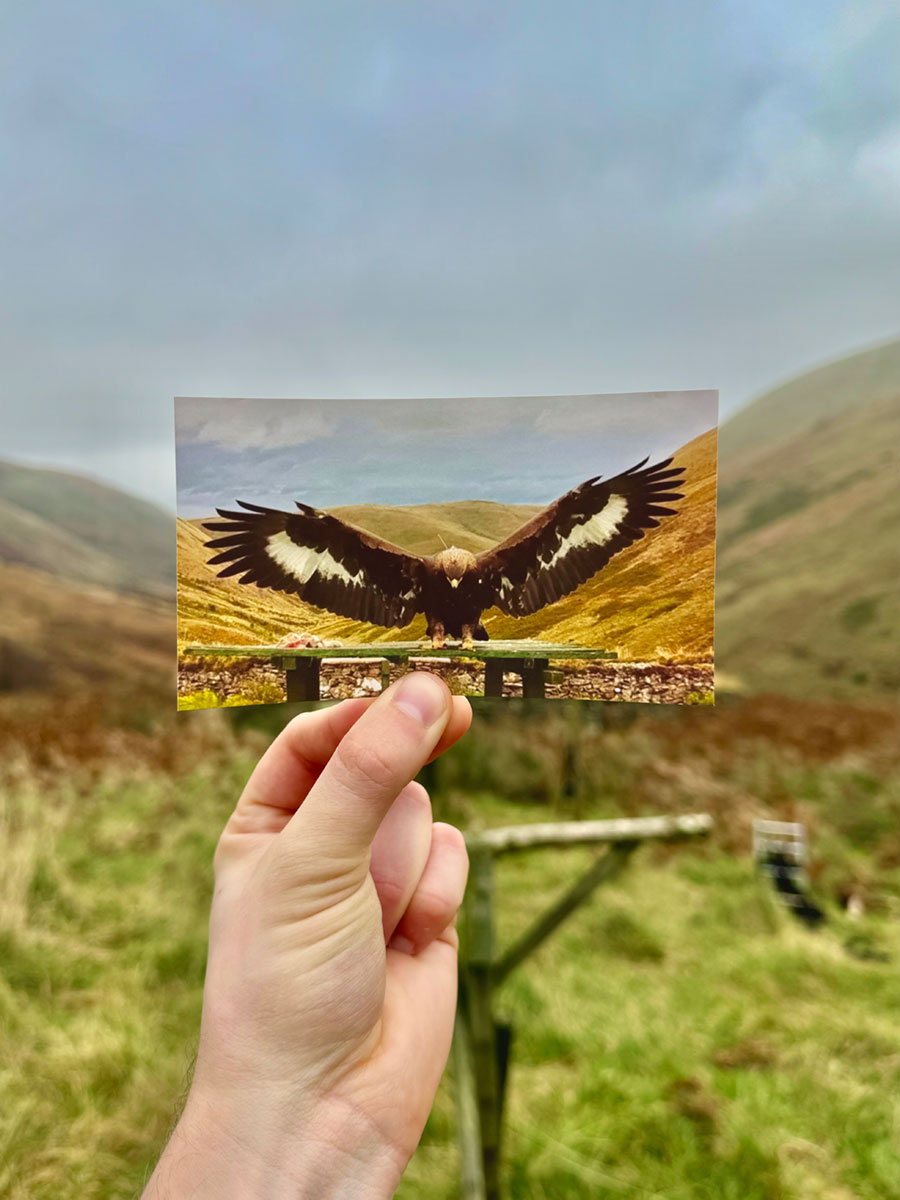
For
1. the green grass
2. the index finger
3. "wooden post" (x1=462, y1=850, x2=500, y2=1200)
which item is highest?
the index finger

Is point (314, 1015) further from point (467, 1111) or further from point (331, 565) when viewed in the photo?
point (467, 1111)

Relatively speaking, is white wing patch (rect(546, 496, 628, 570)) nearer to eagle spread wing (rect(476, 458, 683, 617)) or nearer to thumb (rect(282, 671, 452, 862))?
eagle spread wing (rect(476, 458, 683, 617))

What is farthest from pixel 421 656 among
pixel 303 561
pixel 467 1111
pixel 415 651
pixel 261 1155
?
pixel 467 1111

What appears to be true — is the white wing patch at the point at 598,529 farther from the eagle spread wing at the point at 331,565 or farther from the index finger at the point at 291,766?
the index finger at the point at 291,766

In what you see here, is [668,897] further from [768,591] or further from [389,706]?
[389,706]

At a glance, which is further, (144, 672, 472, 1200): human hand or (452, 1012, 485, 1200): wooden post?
(452, 1012, 485, 1200): wooden post

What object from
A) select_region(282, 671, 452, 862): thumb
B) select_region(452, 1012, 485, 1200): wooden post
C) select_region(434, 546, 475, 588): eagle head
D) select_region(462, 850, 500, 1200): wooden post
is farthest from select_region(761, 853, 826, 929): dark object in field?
select_region(282, 671, 452, 862): thumb

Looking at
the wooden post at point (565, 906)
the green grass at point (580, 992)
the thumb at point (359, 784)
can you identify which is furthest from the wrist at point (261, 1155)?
the green grass at point (580, 992)

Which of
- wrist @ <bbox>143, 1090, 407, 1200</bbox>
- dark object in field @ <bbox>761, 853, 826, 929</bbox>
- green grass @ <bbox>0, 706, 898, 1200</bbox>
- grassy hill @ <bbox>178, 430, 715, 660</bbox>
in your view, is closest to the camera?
wrist @ <bbox>143, 1090, 407, 1200</bbox>

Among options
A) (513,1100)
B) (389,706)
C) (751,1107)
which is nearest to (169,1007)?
(513,1100)
